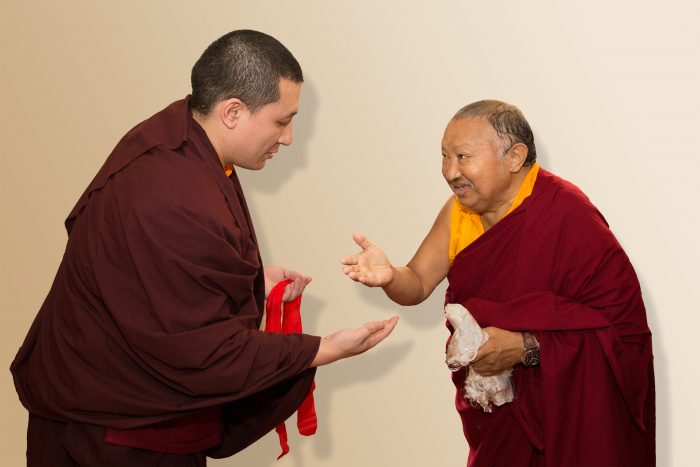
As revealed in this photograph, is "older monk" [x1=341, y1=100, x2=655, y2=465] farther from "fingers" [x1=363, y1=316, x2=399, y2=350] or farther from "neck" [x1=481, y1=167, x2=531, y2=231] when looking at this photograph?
"fingers" [x1=363, y1=316, x2=399, y2=350]

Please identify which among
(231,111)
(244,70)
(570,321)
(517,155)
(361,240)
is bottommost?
(570,321)

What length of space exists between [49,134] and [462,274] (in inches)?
83.6

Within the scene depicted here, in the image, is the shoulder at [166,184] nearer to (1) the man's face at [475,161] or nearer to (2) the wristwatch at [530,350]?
(1) the man's face at [475,161]

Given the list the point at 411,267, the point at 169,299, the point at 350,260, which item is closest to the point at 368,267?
the point at 350,260

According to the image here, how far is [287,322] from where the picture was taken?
301 cm

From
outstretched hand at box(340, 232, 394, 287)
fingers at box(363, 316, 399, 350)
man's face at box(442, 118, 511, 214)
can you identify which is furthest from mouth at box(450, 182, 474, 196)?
fingers at box(363, 316, 399, 350)

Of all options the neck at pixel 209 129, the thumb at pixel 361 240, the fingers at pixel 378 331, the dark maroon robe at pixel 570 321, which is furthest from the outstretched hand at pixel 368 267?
the neck at pixel 209 129

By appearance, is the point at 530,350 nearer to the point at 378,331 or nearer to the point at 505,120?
the point at 378,331

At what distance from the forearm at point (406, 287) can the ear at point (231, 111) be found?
68 centimetres

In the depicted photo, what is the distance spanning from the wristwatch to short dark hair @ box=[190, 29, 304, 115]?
0.98 meters

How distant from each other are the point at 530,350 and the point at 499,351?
4.1 inches

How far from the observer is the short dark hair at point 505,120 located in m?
2.69

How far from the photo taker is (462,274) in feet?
9.27

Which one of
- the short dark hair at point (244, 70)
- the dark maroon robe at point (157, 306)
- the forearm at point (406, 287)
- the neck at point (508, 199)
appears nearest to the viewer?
the dark maroon robe at point (157, 306)
